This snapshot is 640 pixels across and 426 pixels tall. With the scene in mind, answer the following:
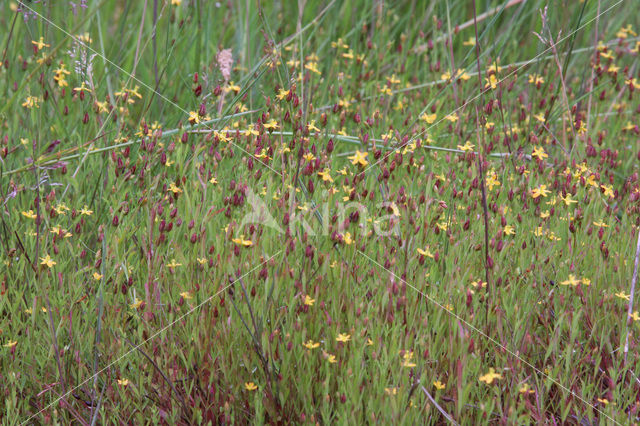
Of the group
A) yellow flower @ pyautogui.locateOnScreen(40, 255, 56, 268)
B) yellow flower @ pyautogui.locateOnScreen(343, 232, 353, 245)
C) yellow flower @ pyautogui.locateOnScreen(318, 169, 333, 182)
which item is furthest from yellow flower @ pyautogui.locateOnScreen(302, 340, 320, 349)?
yellow flower @ pyautogui.locateOnScreen(40, 255, 56, 268)

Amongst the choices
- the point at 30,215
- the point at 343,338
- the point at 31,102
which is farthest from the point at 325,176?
the point at 31,102

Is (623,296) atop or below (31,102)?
Answer: below

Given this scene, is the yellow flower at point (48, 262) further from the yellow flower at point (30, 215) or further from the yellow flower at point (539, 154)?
the yellow flower at point (539, 154)

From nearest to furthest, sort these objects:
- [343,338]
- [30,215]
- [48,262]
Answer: [343,338] → [48,262] → [30,215]

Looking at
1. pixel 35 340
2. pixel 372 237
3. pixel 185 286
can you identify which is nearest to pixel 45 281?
pixel 35 340

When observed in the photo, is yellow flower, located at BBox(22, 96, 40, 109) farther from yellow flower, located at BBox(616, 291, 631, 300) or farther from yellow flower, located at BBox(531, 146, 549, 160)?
yellow flower, located at BBox(616, 291, 631, 300)

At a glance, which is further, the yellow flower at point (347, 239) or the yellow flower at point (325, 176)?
the yellow flower at point (325, 176)

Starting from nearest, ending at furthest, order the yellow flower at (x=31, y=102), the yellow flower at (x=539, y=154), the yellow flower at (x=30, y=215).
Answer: the yellow flower at (x=30, y=215)
the yellow flower at (x=31, y=102)
the yellow flower at (x=539, y=154)

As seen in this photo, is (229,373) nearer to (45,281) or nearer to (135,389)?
(135,389)

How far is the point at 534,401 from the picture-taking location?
1.95 m

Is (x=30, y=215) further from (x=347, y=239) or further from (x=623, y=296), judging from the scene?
(x=623, y=296)

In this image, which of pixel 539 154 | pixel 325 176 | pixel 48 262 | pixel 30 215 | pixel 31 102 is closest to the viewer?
pixel 48 262

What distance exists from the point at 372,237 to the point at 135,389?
87cm

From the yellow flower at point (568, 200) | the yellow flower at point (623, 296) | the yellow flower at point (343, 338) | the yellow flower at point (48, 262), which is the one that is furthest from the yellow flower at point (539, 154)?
the yellow flower at point (48, 262)
